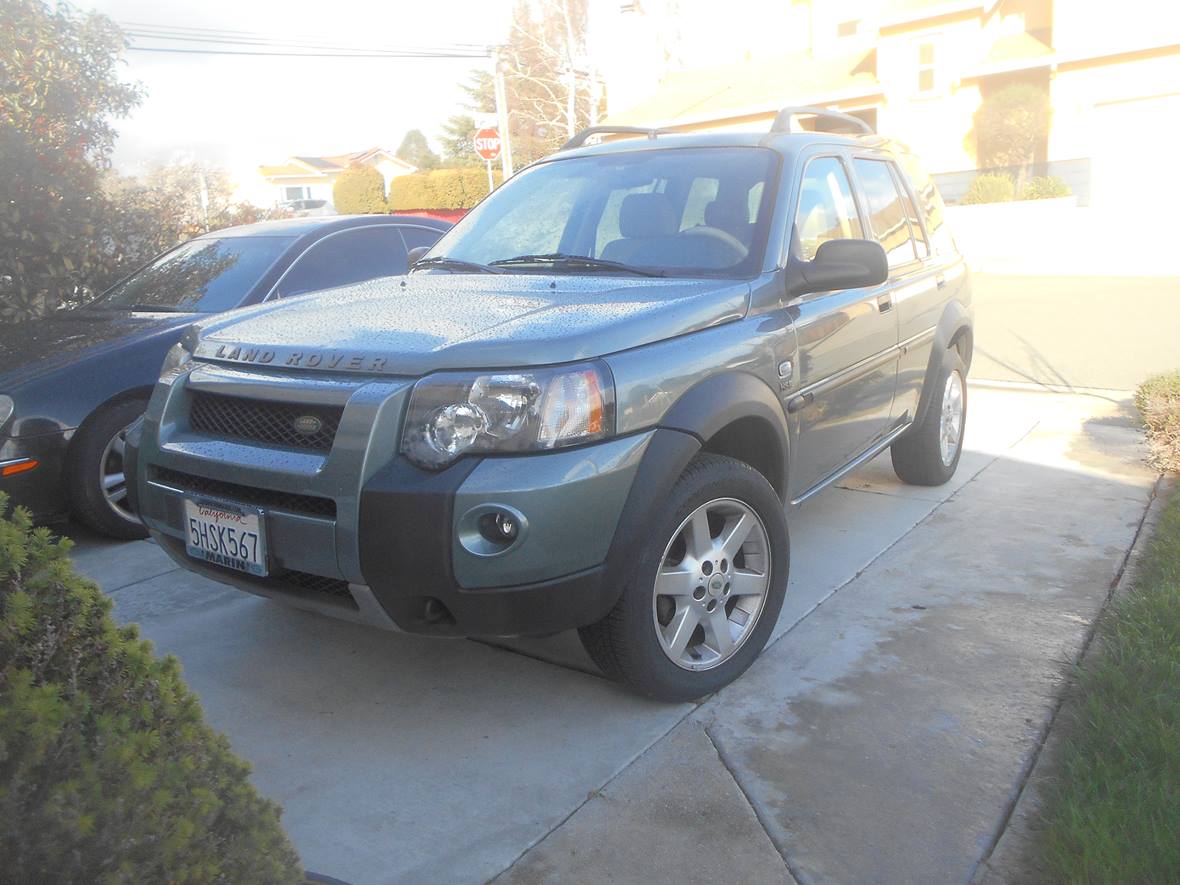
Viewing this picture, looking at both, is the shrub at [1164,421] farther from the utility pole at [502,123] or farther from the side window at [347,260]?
the utility pole at [502,123]

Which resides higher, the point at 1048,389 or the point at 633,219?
the point at 633,219

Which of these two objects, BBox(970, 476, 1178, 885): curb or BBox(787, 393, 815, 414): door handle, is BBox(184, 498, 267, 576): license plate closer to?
BBox(787, 393, 815, 414): door handle

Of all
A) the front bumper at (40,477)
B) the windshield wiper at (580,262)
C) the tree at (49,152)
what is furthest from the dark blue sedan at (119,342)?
the windshield wiper at (580,262)

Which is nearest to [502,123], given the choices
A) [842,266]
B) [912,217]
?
[912,217]

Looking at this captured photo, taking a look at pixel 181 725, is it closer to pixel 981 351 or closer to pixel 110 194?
pixel 110 194

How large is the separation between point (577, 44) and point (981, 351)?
3890 centimetres

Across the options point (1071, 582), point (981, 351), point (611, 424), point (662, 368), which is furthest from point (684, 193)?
point (981, 351)

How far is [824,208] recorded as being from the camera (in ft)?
14.3

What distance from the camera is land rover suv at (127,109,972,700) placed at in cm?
281

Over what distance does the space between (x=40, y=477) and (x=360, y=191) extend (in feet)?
109

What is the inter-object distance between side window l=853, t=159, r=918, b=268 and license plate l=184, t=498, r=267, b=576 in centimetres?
314

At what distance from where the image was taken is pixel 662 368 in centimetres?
311

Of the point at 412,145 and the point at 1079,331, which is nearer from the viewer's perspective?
the point at 1079,331

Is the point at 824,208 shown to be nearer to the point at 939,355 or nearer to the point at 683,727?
the point at 939,355
